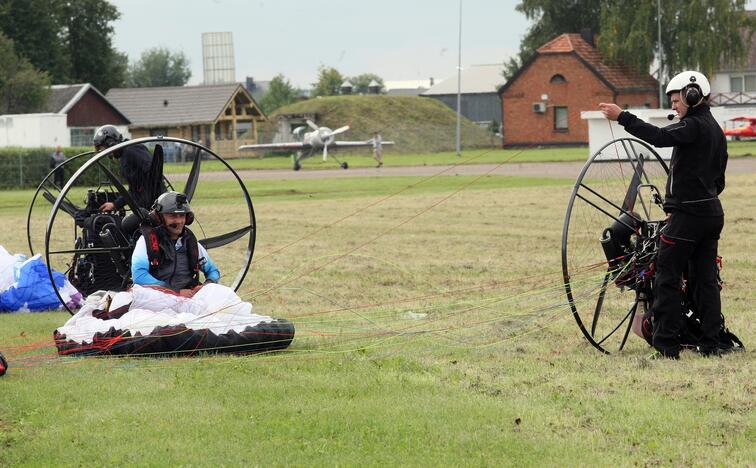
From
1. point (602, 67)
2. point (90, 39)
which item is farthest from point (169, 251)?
point (90, 39)

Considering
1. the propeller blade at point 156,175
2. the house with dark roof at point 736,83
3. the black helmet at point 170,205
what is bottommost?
the black helmet at point 170,205

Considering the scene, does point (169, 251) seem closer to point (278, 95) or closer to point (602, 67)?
point (602, 67)

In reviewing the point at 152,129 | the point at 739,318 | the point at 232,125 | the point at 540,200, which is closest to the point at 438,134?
the point at 232,125

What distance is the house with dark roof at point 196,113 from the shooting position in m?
80.4

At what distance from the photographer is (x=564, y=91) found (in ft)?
239

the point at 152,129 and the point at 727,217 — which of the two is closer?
the point at 727,217

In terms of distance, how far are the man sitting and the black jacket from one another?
12.7 ft

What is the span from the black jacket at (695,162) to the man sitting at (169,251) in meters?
3.87

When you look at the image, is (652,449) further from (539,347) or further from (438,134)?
(438,134)

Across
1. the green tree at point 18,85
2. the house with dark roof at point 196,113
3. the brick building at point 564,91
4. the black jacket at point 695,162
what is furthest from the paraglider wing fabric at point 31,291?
the house with dark roof at point 196,113

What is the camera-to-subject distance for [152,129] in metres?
82.4

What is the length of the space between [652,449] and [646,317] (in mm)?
2869

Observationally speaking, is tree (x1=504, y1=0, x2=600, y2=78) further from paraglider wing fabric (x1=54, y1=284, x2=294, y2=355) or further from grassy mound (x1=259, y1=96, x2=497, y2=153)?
paraglider wing fabric (x1=54, y1=284, x2=294, y2=355)

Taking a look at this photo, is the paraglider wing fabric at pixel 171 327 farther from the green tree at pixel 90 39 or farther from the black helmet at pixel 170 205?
the green tree at pixel 90 39
